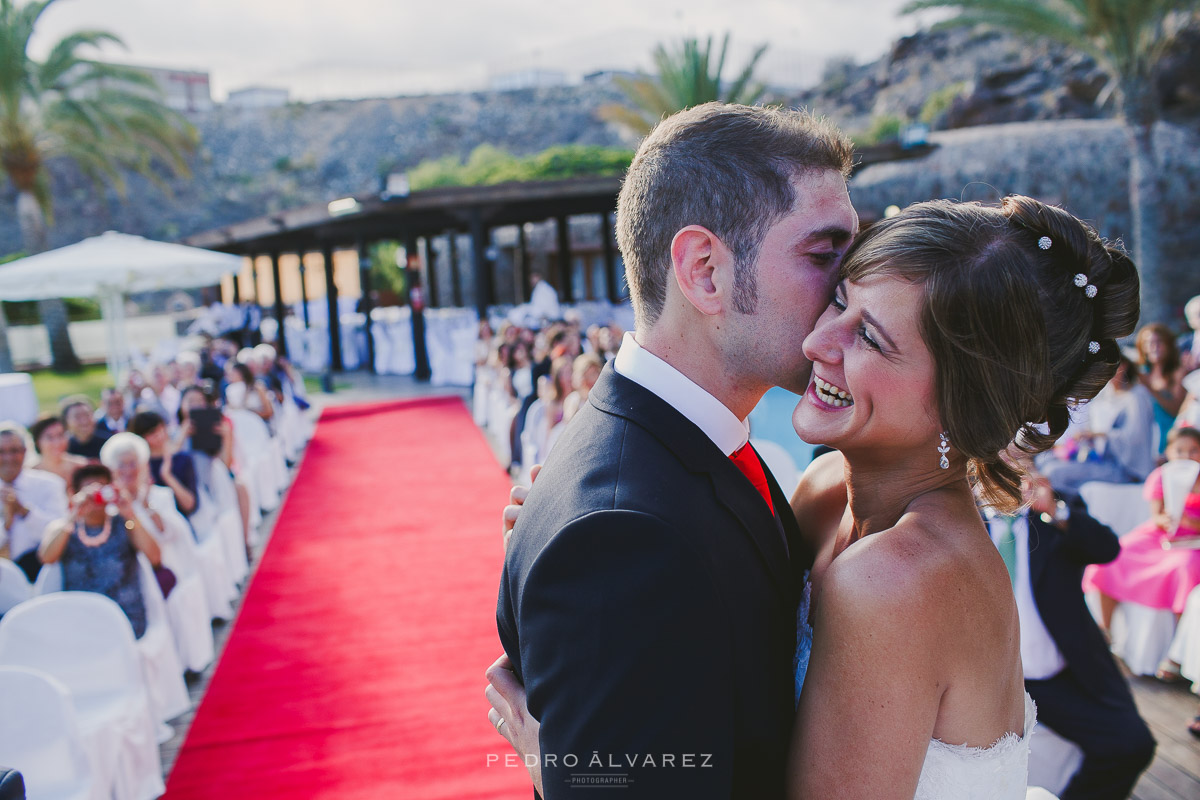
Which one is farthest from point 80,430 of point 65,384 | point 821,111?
point 65,384

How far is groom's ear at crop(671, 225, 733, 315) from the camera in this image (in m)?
1.50

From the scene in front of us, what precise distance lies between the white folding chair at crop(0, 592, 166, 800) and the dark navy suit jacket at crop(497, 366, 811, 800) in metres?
3.42

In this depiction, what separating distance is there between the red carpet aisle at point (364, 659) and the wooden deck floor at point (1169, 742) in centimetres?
284

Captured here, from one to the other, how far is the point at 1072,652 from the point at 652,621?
322 cm

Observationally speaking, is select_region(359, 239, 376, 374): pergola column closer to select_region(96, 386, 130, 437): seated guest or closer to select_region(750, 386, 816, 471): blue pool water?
select_region(96, 386, 130, 437): seated guest

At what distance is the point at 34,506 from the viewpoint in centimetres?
536

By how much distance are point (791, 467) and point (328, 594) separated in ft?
12.0

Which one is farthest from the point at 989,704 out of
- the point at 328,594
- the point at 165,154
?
the point at 165,154

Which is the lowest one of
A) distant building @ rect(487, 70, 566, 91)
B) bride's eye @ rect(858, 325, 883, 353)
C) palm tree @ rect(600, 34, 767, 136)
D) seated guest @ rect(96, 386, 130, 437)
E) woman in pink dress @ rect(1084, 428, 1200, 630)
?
woman in pink dress @ rect(1084, 428, 1200, 630)

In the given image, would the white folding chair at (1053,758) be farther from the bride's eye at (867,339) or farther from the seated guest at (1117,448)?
the seated guest at (1117,448)

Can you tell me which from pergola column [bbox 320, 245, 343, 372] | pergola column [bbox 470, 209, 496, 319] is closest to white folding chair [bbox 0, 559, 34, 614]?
pergola column [bbox 470, 209, 496, 319]

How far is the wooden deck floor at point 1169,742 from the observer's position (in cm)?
381

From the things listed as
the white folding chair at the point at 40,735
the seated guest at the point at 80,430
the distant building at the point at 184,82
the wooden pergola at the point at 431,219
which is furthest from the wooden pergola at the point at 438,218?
the distant building at the point at 184,82

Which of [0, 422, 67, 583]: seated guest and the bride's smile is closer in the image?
the bride's smile
